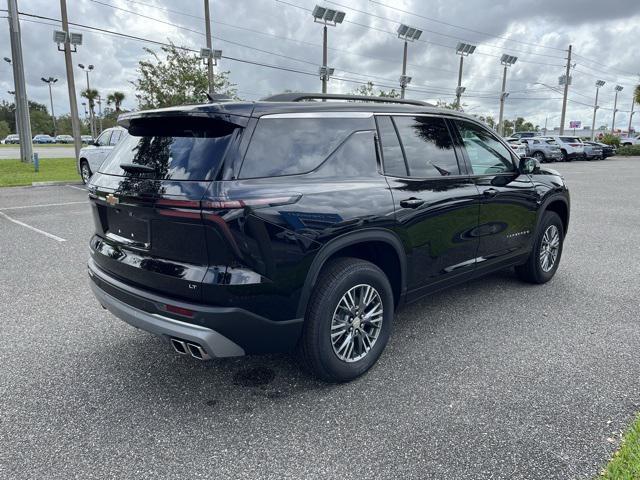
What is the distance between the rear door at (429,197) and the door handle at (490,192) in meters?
0.16

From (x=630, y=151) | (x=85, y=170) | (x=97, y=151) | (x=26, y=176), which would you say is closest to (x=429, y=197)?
(x=97, y=151)

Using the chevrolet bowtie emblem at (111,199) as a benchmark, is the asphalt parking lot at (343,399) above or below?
below

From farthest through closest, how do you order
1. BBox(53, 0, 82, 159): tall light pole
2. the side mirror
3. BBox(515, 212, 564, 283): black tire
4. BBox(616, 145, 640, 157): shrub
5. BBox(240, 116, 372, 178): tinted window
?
BBox(616, 145, 640, 157): shrub, BBox(53, 0, 82, 159): tall light pole, BBox(515, 212, 564, 283): black tire, the side mirror, BBox(240, 116, 372, 178): tinted window

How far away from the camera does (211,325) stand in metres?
2.58

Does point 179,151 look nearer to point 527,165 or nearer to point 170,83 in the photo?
point 527,165

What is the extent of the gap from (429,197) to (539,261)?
7.14 feet

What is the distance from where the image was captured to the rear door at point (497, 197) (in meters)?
4.15

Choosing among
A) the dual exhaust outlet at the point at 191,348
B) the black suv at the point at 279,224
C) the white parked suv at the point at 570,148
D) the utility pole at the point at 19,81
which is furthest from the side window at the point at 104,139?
the white parked suv at the point at 570,148

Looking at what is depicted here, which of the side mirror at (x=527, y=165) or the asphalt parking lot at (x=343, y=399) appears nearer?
the asphalt parking lot at (x=343, y=399)

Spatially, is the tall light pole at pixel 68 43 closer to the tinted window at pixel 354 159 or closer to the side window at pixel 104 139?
the side window at pixel 104 139

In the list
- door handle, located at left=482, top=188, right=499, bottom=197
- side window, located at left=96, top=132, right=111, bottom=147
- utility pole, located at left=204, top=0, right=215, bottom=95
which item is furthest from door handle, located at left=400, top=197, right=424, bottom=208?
utility pole, located at left=204, top=0, right=215, bottom=95

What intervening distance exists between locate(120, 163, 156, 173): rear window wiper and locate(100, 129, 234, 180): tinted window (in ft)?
0.09

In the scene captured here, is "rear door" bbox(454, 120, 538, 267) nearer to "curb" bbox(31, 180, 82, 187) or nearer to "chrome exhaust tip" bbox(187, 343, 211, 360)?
"chrome exhaust tip" bbox(187, 343, 211, 360)

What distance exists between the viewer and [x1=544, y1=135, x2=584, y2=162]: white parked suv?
3016 cm
